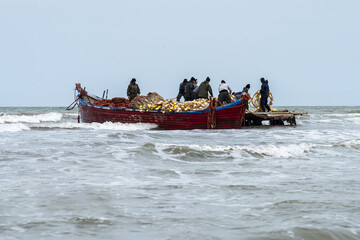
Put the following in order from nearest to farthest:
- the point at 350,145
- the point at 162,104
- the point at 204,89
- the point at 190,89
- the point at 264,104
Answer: the point at 350,145, the point at 162,104, the point at 204,89, the point at 190,89, the point at 264,104

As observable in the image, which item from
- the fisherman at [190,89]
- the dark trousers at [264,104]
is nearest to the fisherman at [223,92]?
the fisherman at [190,89]

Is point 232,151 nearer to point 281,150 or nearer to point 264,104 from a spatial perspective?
point 281,150

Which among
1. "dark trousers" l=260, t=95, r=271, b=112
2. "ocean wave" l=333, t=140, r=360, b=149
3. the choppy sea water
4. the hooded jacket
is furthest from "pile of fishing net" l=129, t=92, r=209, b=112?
the choppy sea water

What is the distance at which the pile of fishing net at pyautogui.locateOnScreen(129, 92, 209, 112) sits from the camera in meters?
19.1

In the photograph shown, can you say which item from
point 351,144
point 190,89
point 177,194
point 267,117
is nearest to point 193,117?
point 190,89

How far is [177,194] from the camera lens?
6086 mm

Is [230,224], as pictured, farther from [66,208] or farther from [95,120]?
[95,120]

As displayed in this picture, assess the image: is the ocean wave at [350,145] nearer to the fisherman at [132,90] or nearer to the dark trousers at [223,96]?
the dark trousers at [223,96]

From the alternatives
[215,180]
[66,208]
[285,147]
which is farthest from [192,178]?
[285,147]

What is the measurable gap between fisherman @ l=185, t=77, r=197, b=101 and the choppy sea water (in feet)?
33.6

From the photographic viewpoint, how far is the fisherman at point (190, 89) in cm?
2082

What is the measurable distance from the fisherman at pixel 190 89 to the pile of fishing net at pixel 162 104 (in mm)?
1241

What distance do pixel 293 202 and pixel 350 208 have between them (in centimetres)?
64

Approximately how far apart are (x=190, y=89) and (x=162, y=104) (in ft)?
6.35
